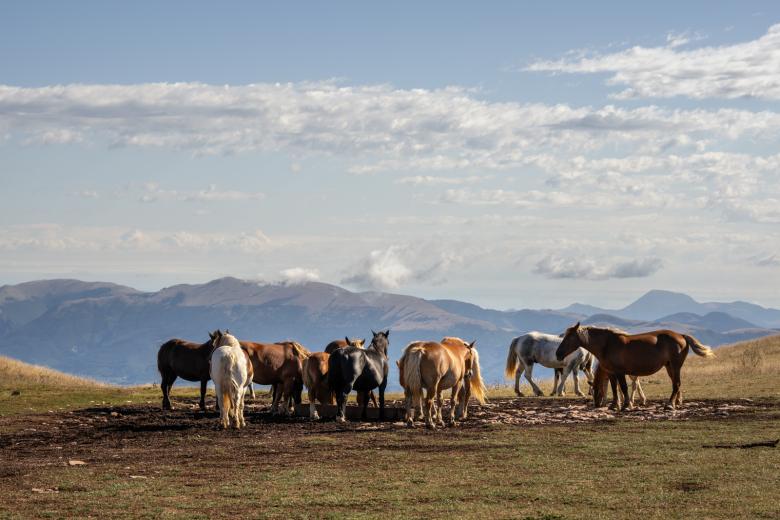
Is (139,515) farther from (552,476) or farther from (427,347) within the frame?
(427,347)

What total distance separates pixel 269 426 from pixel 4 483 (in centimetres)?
930

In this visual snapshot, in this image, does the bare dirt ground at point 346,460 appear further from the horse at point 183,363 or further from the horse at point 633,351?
the horse at point 183,363

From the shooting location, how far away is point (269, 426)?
25172mm

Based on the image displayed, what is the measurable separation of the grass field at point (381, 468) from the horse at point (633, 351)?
245cm

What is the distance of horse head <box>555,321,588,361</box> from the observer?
29500mm

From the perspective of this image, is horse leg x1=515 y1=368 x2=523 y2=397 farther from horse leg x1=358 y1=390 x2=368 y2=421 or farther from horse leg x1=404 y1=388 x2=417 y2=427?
horse leg x1=404 y1=388 x2=417 y2=427

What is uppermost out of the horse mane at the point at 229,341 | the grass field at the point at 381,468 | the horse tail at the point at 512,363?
the horse mane at the point at 229,341

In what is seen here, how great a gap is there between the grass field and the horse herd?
1150 millimetres

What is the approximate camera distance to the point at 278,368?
28.7 metres

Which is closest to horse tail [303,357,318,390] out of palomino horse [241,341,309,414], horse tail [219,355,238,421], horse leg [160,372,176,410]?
palomino horse [241,341,309,414]

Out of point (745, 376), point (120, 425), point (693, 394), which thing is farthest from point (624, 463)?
point (745, 376)

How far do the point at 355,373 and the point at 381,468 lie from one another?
28.0ft

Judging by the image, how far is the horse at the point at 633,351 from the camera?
2864 centimetres

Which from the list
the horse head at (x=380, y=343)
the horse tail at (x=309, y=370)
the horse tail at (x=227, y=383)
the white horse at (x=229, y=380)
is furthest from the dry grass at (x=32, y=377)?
the horse tail at (x=227, y=383)
